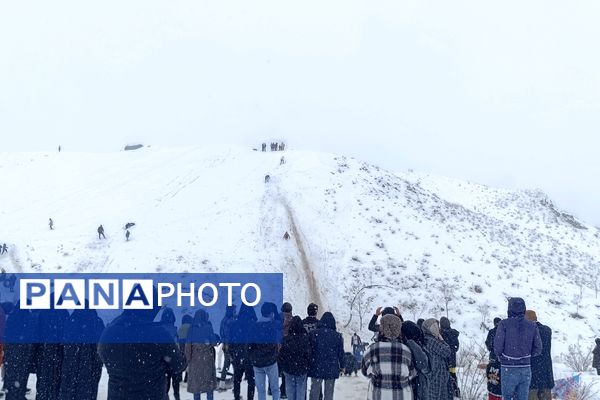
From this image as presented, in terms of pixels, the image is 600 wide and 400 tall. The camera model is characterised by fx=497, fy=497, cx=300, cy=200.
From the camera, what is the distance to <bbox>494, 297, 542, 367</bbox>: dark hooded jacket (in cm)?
761

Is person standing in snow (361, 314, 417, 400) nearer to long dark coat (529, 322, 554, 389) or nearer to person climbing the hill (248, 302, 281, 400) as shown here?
person climbing the hill (248, 302, 281, 400)

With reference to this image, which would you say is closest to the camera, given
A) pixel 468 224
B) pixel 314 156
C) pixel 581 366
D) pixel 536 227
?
pixel 581 366

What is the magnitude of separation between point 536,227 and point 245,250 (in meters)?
37.3

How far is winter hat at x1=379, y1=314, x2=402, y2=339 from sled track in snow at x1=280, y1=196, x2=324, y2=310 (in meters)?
21.0

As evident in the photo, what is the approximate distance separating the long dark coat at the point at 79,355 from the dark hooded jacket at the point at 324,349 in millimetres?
3537

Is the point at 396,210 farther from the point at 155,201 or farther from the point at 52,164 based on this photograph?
the point at 52,164

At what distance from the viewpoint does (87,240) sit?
34.2 metres

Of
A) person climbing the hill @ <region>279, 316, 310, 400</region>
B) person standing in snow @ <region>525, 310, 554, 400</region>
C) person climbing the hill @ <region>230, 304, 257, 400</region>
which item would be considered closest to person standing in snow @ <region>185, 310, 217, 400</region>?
person climbing the hill @ <region>230, 304, 257, 400</region>

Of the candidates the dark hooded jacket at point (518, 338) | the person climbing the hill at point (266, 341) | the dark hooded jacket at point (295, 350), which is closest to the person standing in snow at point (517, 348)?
the dark hooded jacket at point (518, 338)

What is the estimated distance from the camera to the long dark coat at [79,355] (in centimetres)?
753

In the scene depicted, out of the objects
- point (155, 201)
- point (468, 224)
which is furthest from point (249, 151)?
point (468, 224)

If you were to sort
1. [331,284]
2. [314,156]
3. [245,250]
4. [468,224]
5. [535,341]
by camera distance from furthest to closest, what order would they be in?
[314,156] → [468,224] → [245,250] → [331,284] → [535,341]

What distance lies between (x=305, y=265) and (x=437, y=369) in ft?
75.2

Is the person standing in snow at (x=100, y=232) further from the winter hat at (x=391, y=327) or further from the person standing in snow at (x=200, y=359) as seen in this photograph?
the winter hat at (x=391, y=327)
